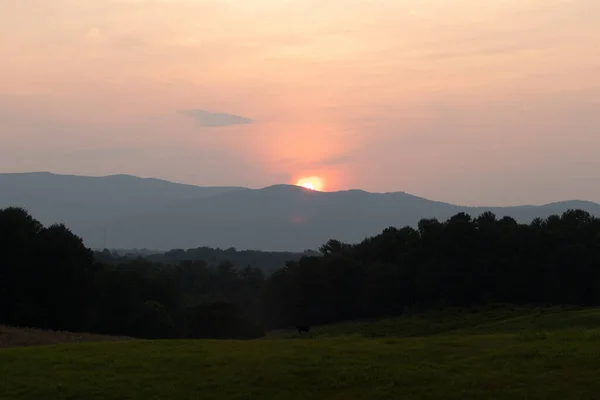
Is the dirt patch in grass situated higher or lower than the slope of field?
higher

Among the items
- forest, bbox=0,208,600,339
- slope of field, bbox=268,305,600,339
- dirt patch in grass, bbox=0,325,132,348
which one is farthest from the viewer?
forest, bbox=0,208,600,339

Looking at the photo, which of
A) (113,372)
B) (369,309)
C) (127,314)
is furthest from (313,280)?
(113,372)

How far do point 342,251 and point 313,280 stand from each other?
1454 cm

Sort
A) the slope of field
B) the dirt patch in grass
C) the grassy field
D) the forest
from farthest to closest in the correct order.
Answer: the forest
the slope of field
the dirt patch in grass
the grassy field

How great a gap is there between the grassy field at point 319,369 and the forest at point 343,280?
39.4 meters

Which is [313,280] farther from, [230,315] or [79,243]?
[79,243]

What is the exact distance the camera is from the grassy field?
2258cm

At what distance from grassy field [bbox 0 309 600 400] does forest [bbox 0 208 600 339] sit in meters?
39.4

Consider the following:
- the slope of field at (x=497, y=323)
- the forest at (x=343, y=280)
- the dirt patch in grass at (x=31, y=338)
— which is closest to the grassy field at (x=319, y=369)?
the dirt patch in grass at (x=31, y=338)

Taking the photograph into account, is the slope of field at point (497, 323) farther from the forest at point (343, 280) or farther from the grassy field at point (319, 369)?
the forest at point (343, 280)

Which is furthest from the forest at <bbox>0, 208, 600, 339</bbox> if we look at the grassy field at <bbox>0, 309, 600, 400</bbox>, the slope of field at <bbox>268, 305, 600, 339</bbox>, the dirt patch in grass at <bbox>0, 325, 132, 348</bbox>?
the grassy field at <bbox>0, 309, 600, 400</bbox>

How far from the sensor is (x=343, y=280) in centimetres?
10331

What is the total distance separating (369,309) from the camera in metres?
97.9

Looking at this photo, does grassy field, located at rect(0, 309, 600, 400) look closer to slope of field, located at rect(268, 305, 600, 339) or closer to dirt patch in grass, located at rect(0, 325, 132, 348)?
dirt patch in grass, located at rect(0, 325, 132, 348)
